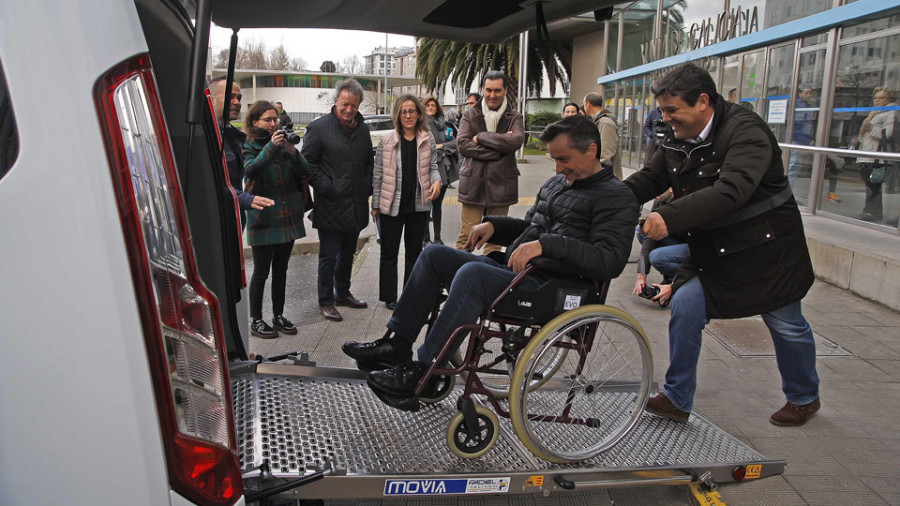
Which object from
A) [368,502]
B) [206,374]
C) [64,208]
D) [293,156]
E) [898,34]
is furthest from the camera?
[898,34]

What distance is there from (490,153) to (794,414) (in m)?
3.42

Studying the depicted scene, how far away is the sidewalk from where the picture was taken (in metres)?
2.97

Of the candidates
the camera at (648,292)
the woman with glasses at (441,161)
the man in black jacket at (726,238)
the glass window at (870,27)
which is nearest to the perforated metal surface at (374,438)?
the man in black jacket at (726,238)

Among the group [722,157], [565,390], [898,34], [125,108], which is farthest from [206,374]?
[898,34]

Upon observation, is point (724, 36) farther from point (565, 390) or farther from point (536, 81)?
point (536, 81)

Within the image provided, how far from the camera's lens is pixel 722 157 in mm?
3195

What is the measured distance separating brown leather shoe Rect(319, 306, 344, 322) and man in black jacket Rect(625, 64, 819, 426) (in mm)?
2766

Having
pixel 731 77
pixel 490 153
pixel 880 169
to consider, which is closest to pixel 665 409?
pixel 490 153

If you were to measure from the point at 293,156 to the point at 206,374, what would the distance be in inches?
139

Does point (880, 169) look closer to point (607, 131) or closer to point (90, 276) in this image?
point (607, 131)

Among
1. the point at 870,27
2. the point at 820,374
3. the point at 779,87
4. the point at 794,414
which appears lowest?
the point at 820,374

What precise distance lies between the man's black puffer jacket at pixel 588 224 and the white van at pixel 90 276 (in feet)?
5.80

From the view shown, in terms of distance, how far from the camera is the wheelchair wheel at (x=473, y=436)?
267cm

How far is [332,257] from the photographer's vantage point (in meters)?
5.31
